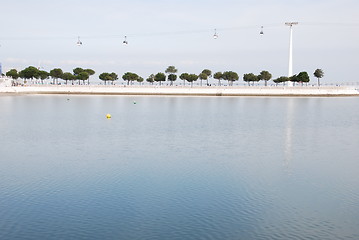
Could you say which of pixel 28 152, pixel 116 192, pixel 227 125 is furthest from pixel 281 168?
pixel 227 125

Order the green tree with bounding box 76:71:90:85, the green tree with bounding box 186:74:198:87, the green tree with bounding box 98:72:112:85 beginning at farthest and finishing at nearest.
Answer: the green tree with bounding box 186:74:198:87 < the green tree with bounding box 98:72:112:85 < the green tree with bounding box 76:71:90:85

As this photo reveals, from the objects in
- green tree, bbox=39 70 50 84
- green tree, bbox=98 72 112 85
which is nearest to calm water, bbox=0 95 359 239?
green tree, bbox=98 72 112 85

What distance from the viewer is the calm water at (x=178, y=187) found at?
13.4 metres

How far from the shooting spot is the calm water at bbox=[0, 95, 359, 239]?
44.0ft

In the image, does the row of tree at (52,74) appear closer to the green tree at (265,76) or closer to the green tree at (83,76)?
the green tree at (83,76)

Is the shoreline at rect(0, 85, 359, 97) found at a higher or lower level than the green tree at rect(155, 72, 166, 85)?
lower

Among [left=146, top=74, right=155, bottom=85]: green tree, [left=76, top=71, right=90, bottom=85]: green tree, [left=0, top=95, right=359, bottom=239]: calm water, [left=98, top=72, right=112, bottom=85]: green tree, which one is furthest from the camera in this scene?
[left=146, top=74, right=155, bottom=85]: green tree

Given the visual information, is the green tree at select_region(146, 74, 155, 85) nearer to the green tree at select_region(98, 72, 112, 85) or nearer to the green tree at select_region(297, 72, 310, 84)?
the green tree at select_region(98, 72, 112, 85)

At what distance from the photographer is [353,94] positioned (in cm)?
14850

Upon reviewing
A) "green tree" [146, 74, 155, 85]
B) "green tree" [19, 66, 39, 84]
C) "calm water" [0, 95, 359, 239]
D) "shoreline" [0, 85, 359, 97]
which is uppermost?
"green tree" [19, 66, 39, 84]

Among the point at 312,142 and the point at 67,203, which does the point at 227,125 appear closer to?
the point at 312,142

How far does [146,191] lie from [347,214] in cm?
797

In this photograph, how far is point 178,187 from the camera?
18547 millimetres

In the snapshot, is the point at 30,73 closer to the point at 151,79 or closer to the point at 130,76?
the point at 130,76
